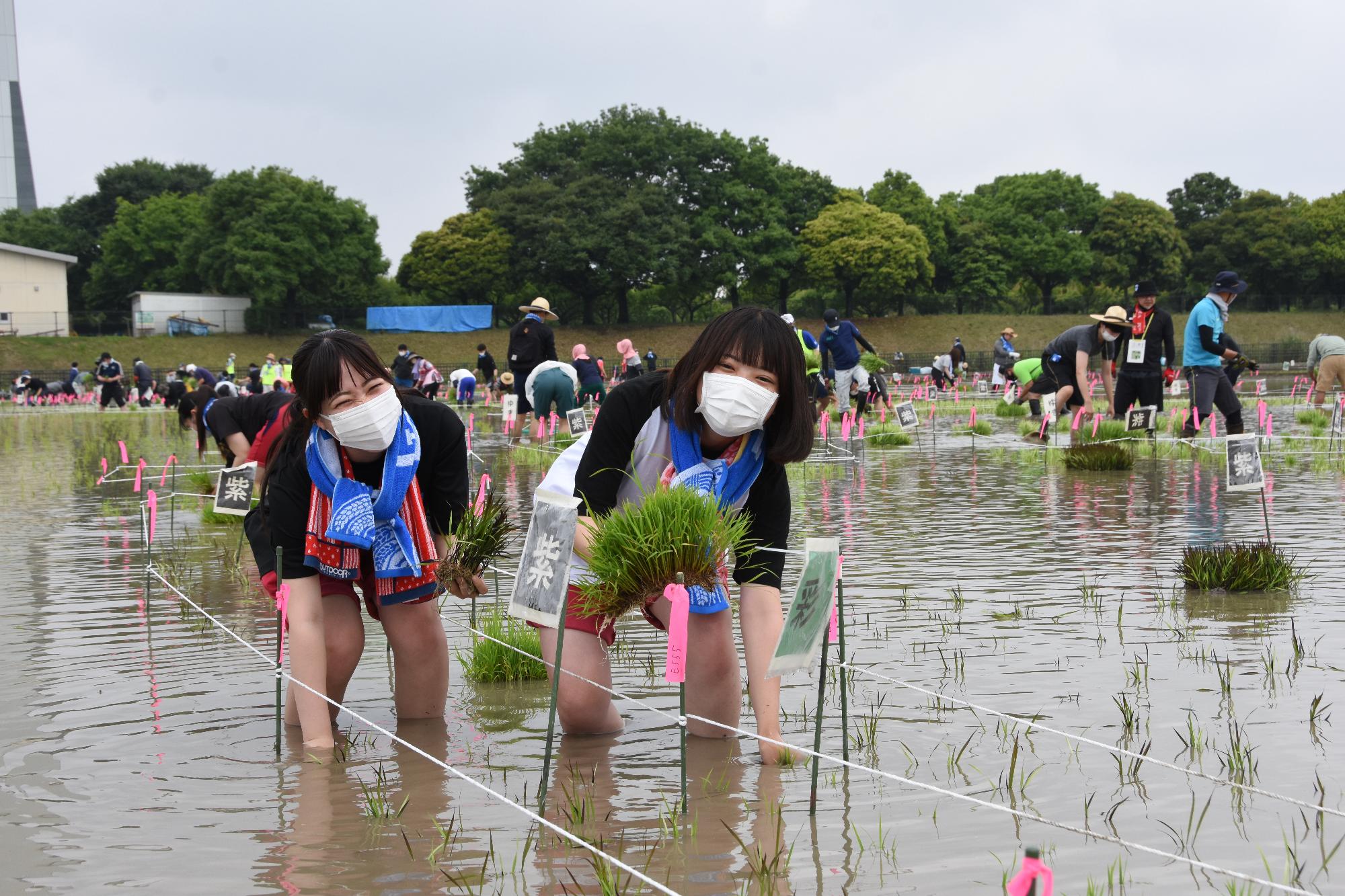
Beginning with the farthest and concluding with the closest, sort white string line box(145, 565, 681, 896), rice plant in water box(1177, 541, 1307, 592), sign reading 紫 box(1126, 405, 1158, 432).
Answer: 1. sign reading 紫 box(1126, 405, 1158, 432)
2. rice plant in water box(1177, 541, 1307, 592)
3. white string line box(145, 565, 681, 896)

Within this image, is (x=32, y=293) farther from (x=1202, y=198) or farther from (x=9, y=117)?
(x=1202, y=198)

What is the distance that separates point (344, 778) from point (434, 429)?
4.26ft

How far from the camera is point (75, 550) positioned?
10086mm

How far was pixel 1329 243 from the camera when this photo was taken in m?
83.2

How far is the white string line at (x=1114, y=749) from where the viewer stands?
360 centimetres

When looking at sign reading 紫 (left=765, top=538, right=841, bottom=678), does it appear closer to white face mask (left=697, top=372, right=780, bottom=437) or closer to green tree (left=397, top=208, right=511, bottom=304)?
white face mask (left=697, top=372, right=780, bottom=437)

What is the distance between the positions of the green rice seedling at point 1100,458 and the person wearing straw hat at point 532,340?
269 inches

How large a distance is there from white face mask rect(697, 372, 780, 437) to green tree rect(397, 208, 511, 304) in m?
68.9

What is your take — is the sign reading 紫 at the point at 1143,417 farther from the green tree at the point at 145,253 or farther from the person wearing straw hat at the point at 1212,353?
the green tree at the point at 145,253

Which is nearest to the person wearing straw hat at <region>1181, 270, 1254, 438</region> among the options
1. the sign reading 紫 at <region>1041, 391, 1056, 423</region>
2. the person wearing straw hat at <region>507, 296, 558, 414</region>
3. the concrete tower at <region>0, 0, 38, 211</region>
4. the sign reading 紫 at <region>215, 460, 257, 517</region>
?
the sign reading 紫 at <region>1041, 391, 1056, 423</region>

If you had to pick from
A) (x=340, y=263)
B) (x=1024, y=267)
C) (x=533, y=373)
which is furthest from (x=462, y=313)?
(x=533, y=373)

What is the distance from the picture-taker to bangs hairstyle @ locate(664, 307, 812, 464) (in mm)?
4246

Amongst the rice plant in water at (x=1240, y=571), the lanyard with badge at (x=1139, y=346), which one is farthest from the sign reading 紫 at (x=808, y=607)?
the lanyard with badge at (x=1139, y=346)

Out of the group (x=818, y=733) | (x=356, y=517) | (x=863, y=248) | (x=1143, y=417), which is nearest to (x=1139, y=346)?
(x=1143, y=417)
